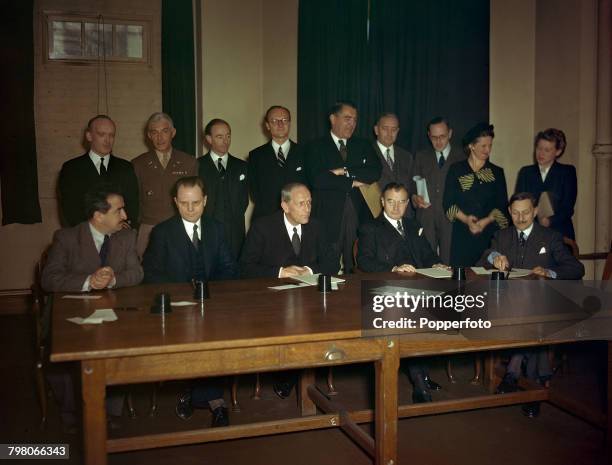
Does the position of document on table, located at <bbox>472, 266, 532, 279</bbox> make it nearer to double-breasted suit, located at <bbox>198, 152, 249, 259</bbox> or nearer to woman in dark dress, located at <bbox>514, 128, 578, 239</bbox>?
woman in dark dress, located at <bbox>514, 128, 578, 239</bbox>

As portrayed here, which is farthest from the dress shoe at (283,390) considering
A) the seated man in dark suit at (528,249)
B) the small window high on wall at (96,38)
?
the small window high on wall at (96,38)

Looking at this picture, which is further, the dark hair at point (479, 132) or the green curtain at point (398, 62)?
the green curtain at point (398, 62)

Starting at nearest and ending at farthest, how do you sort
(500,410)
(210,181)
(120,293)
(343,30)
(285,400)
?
(120,293), (500,410), (285,400), (210,181), (343,30)

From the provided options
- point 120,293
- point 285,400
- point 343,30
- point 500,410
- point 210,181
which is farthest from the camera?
point 343,30

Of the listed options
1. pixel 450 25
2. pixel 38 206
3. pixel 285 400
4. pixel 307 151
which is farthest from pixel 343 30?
pixel 285 400

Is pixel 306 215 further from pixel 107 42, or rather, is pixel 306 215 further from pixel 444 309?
pixel 107 42

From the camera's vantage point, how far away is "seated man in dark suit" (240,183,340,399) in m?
4.01

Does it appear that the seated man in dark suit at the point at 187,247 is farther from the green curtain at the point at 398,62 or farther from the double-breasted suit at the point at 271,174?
the green curtain at the point at 398,62

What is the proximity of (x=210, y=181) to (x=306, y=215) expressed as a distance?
1.31 m

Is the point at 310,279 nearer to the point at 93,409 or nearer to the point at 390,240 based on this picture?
the point at 390,240

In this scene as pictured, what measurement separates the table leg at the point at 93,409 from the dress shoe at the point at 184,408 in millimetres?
1405

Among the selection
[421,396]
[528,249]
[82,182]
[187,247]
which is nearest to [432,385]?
[421,396]

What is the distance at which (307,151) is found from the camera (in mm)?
5203

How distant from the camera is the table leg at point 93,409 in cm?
220
